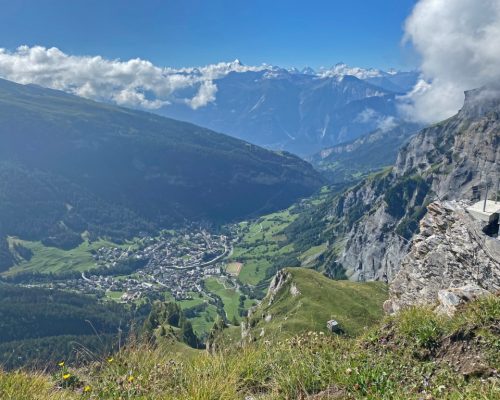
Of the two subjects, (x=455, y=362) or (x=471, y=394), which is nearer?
(x=471, y=394)

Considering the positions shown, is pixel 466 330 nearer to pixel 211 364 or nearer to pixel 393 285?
pixel 211 364

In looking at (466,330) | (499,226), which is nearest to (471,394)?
(466,330)

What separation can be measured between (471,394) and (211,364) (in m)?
5.96

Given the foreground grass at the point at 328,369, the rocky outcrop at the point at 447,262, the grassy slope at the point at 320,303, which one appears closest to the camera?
the foreground grass at the point at 328,369

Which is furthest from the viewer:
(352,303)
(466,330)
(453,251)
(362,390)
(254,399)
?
(352,303)

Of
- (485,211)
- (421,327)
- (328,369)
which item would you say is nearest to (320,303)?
(485,211)

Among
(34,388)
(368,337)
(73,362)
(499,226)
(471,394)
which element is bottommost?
(73,362)

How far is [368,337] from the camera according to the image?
12289 mm

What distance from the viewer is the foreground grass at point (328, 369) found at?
29.5 feet

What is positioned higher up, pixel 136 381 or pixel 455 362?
pixel 455 362

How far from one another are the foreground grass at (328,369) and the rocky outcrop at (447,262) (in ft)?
10.9

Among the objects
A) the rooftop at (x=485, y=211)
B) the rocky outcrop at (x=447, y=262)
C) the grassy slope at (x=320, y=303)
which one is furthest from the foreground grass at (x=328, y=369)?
the grassy slope at (x=320, y=303)

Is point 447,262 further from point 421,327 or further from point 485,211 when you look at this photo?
point 421,327

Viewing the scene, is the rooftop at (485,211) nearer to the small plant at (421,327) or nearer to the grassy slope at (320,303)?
the small plant at (421,327)
